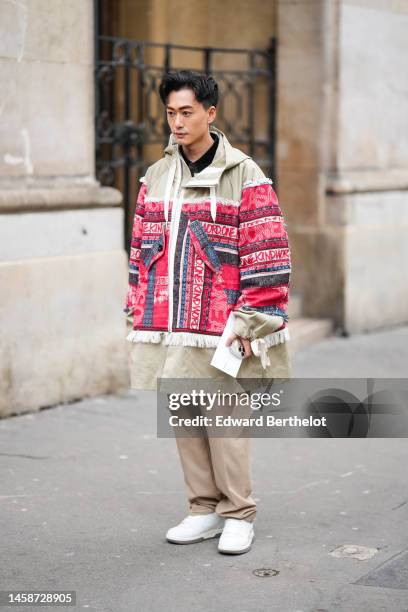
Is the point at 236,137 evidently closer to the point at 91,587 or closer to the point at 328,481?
the point at 328,481

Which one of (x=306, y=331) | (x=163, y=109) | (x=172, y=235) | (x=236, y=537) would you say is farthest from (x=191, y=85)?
(x=306, y=331)

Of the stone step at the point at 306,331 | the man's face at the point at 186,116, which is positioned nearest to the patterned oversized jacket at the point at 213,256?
the man's face at the point at 186,116

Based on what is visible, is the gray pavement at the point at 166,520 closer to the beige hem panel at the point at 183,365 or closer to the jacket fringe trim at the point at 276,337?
the beige hem panel at the point at 183,365

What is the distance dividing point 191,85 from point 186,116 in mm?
121

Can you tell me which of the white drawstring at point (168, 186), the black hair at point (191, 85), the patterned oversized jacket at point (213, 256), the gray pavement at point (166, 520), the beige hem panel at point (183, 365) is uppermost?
the black hair at point (191, 85)

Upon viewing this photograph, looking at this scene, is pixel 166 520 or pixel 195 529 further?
pixel 166 520

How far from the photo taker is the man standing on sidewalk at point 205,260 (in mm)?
4574

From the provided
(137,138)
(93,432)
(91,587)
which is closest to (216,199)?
(91,587)

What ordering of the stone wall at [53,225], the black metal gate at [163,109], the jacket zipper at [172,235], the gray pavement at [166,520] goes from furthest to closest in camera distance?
the black metal gate at [163,109], the stone wall at [53,225], the jacket zipper at [172,235], the gray pavement at [166,520]

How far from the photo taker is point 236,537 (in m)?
4.80

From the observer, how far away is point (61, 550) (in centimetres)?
485

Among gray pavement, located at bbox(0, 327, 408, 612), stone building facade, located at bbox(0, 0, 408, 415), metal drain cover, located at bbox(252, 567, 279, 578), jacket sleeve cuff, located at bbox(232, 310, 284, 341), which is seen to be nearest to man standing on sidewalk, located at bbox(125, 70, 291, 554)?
jacket sleeve cuff, located at bbox(232, 310, 284, 341)

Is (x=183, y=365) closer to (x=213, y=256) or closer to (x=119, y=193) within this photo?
(x=213, y=256)

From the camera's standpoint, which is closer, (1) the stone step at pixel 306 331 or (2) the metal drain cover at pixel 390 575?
(2) the metal drain cover at pixel 390 575
